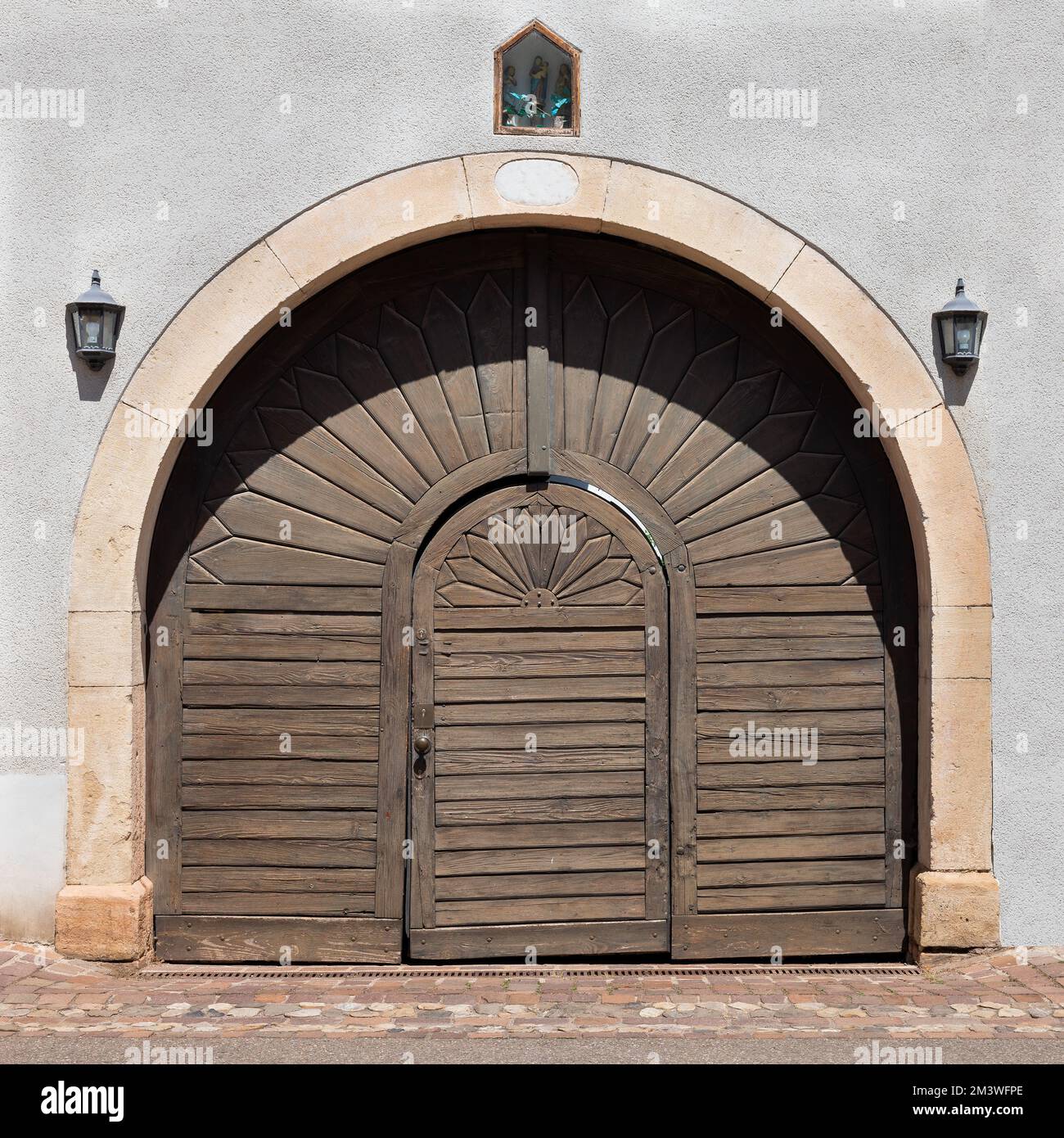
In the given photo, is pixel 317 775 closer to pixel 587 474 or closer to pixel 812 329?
pixel 587 474

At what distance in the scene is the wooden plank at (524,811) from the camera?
516cm

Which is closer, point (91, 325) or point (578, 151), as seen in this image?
point (91, 325)

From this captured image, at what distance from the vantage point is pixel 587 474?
5238 mm

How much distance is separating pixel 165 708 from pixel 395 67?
2985 mm

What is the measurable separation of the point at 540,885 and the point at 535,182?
3103 millimetres

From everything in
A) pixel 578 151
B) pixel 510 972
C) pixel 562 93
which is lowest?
pixel 510 972

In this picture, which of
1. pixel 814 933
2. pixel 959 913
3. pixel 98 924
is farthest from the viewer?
pixel 814 933

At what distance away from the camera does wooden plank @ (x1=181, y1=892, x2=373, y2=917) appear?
5121mm

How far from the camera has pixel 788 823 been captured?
5.23m

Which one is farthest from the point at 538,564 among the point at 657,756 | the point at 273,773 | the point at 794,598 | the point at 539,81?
the point at 539,81

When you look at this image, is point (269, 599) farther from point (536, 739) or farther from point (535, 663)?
point (536, 739)

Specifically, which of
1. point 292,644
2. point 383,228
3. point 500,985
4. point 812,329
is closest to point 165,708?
point 292,644
